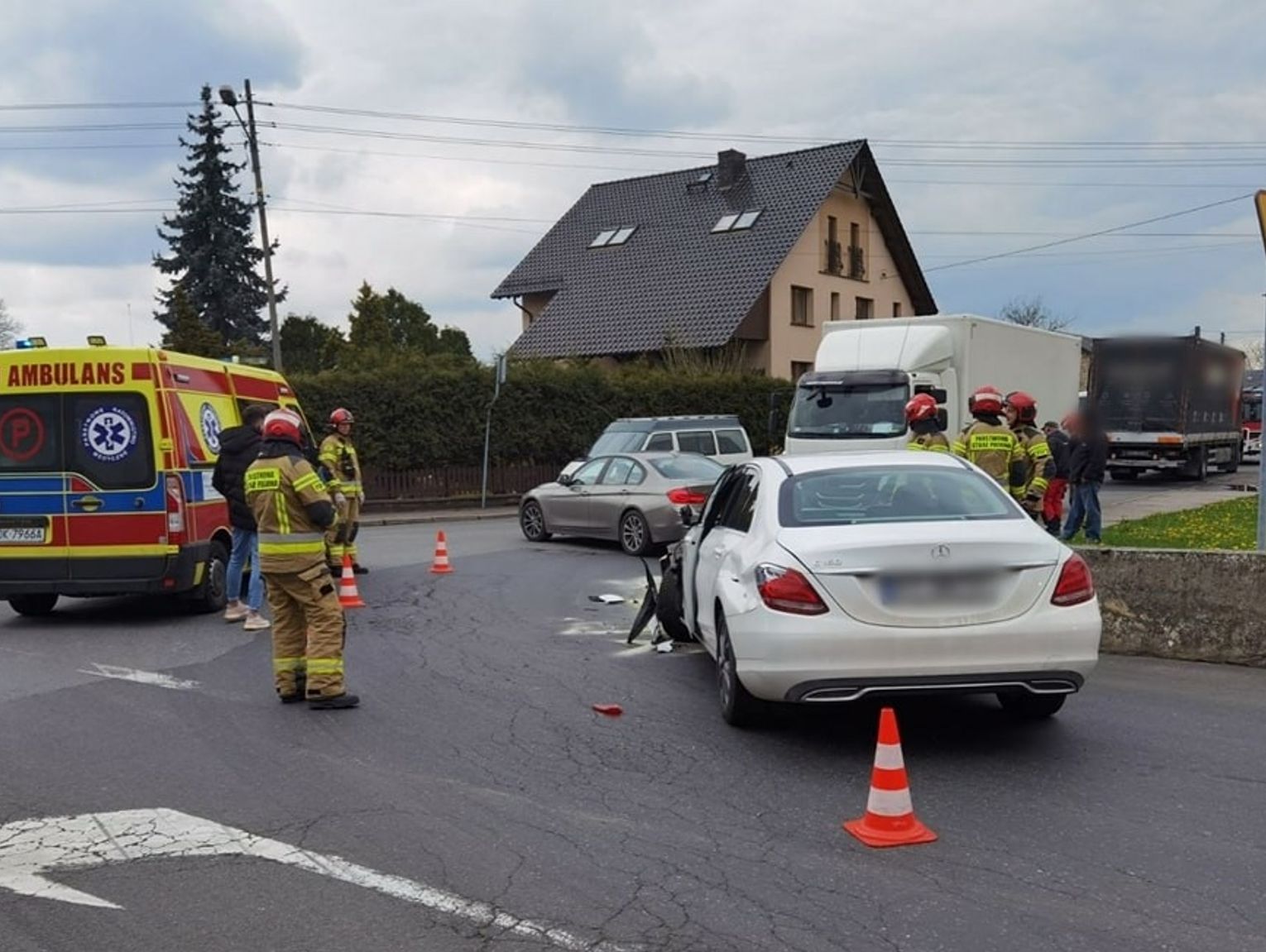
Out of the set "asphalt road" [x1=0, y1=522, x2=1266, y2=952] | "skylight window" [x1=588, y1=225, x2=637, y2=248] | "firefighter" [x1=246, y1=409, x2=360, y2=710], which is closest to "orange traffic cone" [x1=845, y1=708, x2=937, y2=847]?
"asphalt road" [x1=0, y1=522, x2=1266, y2=952]

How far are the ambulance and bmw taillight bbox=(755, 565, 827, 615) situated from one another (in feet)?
19.9

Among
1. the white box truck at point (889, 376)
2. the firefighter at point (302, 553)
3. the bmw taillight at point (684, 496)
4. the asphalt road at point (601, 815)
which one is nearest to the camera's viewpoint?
the asphalt road at point (601, 815)

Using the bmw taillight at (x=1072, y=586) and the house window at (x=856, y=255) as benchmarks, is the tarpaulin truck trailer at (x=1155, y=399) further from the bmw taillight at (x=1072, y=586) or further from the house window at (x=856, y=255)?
the bmw taillight at (x=1072, y=586)

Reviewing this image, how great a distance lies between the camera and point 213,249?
48719 mm

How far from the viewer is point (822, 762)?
5711 mm

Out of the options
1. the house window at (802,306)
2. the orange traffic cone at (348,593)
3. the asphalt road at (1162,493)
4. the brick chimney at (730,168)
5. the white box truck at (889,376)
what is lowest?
the orange traffic cone at (348,593)

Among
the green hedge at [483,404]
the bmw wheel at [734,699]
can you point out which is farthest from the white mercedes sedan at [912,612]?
the green hedge at [483,404]

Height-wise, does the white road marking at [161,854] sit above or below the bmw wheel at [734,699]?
below

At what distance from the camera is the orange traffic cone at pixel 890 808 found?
15.1 ft

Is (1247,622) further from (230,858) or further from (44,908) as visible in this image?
(44,908)

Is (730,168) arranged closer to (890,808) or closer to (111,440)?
(111,440)

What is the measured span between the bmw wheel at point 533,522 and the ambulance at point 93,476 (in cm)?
703

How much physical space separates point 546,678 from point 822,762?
2482 mm

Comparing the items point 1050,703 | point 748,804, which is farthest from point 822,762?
point 1050,703
